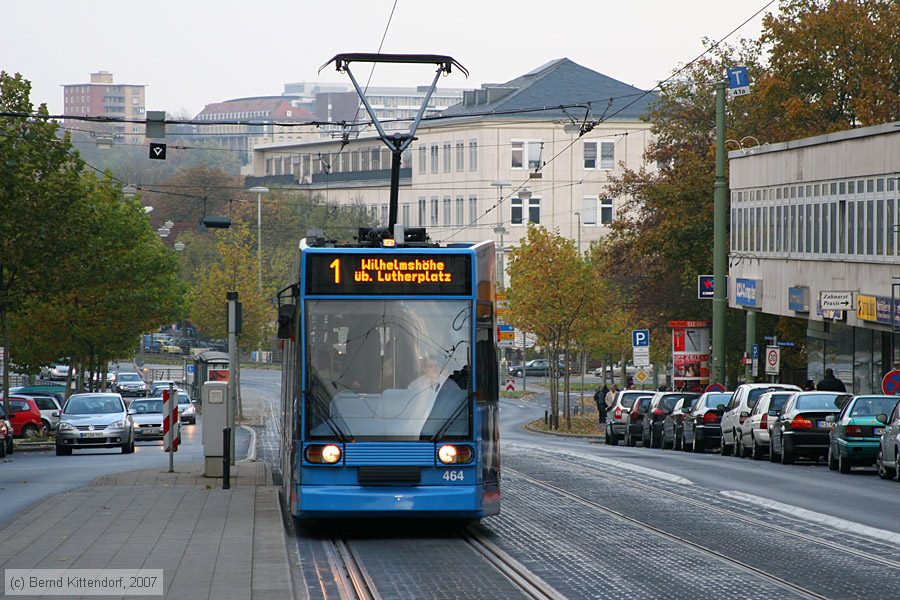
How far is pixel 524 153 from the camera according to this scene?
4131 inches

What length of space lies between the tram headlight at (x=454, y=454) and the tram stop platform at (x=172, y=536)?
1.76m

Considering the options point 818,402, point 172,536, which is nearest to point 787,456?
point 818,402

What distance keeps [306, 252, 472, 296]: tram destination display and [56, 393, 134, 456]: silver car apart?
24.5 metres

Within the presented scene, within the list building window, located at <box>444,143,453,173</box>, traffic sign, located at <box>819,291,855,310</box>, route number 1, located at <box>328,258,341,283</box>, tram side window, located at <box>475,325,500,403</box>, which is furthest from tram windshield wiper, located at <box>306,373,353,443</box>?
building window, located at <box>444,143,453,173</box>

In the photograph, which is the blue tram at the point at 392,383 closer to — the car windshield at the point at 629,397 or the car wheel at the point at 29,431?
the car windshield at the point at 629,397

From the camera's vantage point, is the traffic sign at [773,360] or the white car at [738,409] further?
the traffic sign at [773,360]

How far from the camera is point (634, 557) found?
1456 cm

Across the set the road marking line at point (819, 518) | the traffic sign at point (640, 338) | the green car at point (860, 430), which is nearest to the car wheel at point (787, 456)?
the green car at point (860, 430)

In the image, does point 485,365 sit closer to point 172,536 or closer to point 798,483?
point 172,536

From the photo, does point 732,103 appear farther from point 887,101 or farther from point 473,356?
point 473,356

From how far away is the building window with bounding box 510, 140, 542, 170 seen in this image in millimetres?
104500

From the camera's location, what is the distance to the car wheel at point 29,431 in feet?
168

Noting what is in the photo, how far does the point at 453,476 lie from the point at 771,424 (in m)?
19.6

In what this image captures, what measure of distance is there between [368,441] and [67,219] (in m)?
31.6
